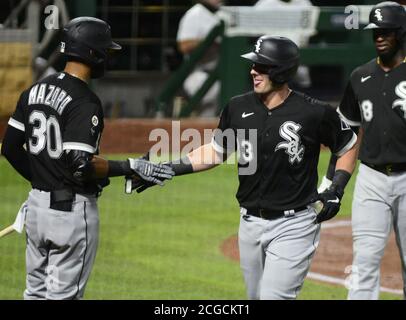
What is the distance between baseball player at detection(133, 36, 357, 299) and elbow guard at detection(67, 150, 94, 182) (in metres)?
0.56

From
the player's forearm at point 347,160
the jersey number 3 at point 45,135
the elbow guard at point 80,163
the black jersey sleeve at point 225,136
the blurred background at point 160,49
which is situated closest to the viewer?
the elbow guard at point 80,163

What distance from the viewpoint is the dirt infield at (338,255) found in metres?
9.11

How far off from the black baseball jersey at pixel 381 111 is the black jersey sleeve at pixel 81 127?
207 cm

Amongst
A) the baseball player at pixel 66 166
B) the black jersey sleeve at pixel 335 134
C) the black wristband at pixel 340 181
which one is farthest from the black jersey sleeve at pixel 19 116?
the black wristband at pixel 340 181

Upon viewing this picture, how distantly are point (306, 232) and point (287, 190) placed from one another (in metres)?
0.26

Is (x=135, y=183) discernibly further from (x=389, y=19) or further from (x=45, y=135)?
(x=389, y=19)

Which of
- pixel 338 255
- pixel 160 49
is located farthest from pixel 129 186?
pixel 160 49

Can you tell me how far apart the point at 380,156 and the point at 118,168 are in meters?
1.88

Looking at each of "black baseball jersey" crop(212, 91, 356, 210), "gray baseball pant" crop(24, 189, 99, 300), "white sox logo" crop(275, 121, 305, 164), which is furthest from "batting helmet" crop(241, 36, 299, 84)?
"gray baseball pant" crop(24, 189, 99, 300)

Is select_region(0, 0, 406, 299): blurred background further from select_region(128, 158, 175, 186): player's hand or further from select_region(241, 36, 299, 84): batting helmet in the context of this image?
select_region(241, 36, 299, 84): batting helmet

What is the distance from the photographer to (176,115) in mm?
14148

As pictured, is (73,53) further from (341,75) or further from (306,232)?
(341,75)

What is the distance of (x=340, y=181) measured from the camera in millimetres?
6562

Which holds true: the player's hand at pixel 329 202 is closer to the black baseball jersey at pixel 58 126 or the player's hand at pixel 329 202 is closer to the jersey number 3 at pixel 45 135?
the black baseball jersey at pixel 58 126
